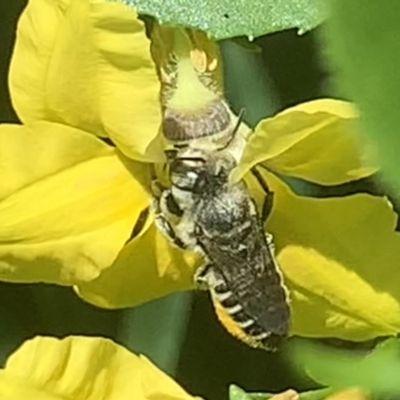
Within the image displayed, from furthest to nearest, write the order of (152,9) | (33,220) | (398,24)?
(33,220), (152,9), (398,24)

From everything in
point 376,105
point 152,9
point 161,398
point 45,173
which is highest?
point 376,105

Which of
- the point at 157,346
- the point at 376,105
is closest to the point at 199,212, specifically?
the point at 157,346

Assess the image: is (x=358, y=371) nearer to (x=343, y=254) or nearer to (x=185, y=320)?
(x=343, y=254)

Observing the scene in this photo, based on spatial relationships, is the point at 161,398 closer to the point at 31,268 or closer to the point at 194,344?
the point at 31,268

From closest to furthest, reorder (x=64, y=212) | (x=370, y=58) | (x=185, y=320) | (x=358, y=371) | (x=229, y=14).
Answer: (x=370, y=58)
(x=358, y=371)
(x=229, y=14)
(x=64, y=212)
(x=185, y=320)

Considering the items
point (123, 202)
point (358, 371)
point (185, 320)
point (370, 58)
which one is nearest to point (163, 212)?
point (123, 202)

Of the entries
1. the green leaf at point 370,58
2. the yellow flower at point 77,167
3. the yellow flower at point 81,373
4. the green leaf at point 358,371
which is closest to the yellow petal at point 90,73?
the yellow flower at point 77,167

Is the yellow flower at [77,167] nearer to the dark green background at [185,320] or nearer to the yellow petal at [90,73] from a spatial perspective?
the yellow petal at [90,73]
